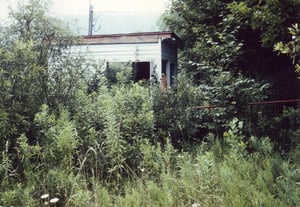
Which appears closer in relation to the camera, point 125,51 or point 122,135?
point 122,135

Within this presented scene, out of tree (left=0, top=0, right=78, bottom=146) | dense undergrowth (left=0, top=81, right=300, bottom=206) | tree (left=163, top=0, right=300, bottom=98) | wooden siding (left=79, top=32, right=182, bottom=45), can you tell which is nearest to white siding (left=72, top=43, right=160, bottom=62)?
wooden siding (left=79, top=32, right=182, bottom=45)

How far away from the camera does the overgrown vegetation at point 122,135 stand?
2.95m

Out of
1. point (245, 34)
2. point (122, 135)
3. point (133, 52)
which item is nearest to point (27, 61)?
point (122, 135)

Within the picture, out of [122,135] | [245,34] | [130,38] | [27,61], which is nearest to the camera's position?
[27,61]

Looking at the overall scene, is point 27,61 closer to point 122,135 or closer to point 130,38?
point 122,135

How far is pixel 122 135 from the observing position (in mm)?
3916

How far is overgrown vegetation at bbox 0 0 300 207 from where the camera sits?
2949mm

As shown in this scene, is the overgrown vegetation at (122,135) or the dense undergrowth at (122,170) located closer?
the dense undergrowth at (122,170)

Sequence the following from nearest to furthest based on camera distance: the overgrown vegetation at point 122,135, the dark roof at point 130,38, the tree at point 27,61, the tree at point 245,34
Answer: the overgrown vegetation at point 122,135 < the tree at point 27,61 < the tree at point 245,34 < the dark roof at point 130,38

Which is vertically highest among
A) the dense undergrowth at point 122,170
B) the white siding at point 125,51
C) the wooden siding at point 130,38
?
the wooden siding at point 130,38

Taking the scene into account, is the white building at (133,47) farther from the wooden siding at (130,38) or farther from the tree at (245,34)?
the tree at (245,34)

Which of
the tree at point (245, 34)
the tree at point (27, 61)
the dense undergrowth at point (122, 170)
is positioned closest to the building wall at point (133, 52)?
the tree at point (245, 34)

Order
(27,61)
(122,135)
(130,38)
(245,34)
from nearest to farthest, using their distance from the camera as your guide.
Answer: (27,61), (122,135), (245,34), (130,38)

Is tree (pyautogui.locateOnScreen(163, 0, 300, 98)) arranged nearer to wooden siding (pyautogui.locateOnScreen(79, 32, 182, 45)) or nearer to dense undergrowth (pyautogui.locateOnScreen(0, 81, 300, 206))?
wooden siding (pyautogui.locateOnScreen(79, 32, 182, 45))
